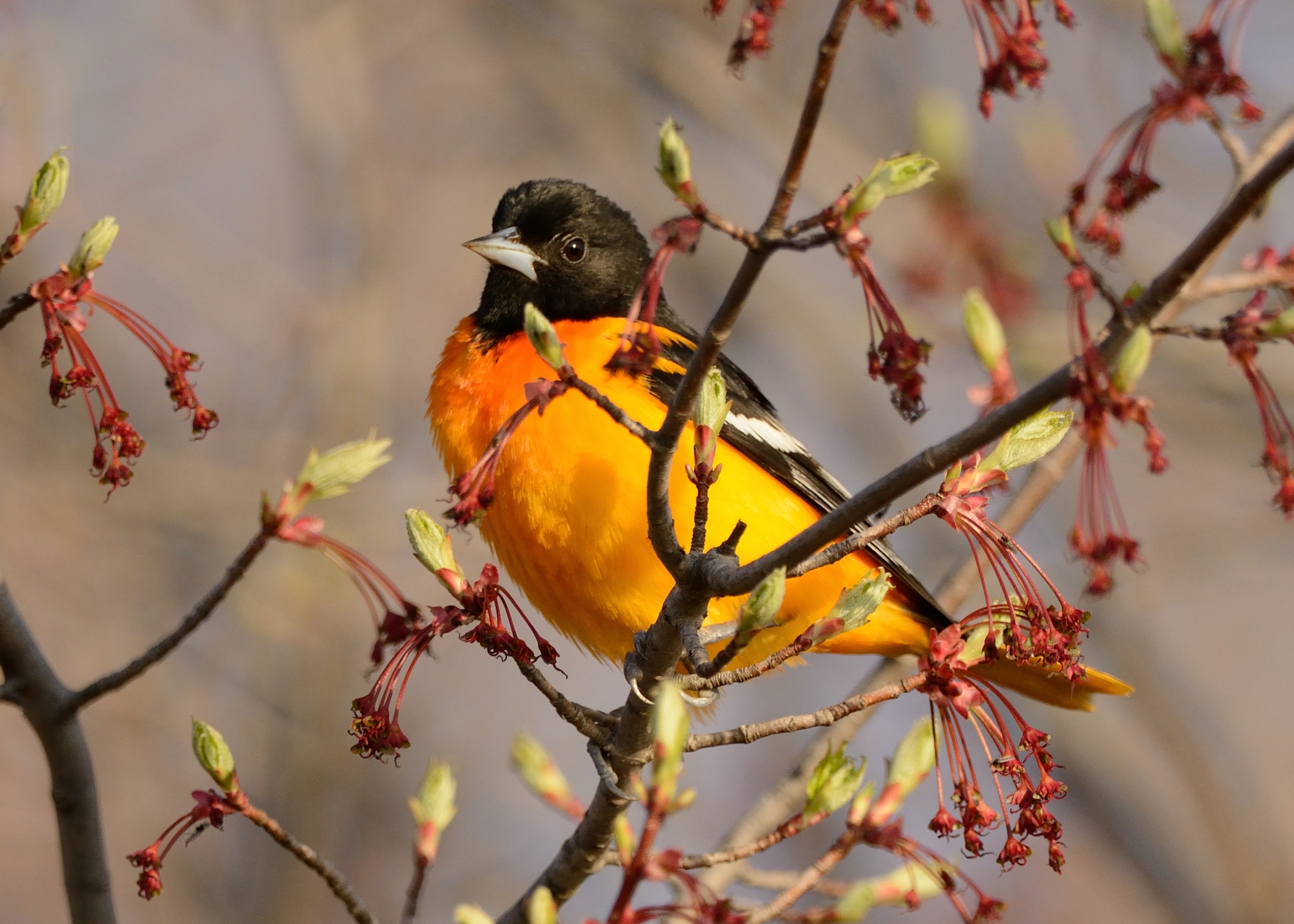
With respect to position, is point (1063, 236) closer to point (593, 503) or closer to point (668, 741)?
point (668, 741)

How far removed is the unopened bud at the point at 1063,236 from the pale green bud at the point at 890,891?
3.56 ft

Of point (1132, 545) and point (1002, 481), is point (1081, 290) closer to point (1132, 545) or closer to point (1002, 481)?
point (1132, 545)

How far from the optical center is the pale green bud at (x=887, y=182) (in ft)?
5.55

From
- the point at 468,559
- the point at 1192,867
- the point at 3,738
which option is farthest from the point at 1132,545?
the point at 3,738

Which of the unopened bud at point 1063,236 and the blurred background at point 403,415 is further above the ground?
the blurred background at point 403,415

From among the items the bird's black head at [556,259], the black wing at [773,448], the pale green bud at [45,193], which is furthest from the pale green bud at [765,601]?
the bird's black head at [556,259]

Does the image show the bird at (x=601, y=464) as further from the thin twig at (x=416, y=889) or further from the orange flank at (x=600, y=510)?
the thin twig at (x=416, y=889)

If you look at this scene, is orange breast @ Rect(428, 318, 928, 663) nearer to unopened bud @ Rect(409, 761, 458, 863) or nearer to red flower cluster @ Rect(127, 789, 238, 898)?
unopened bud @ Rect(409, 761, 458, 863)

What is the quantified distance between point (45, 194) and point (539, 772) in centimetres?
147

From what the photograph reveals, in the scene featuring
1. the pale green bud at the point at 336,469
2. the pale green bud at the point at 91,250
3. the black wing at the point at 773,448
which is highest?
the black wing at the point at 773,448

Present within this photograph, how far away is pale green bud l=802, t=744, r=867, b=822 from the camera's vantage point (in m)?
2.30

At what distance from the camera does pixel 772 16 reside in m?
1.88

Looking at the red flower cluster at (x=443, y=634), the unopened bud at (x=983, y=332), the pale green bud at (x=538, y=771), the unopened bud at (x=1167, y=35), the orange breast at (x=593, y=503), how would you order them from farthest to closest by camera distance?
the orange breast at (x=593, y=503)
the pale green bud at (x=538, y=771)
the red flower cluster at (x=443, y=634)
the unopened bud at (x=983, y=332)
the unopened bud at (x=1167, y=35)

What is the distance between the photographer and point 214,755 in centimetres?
228
